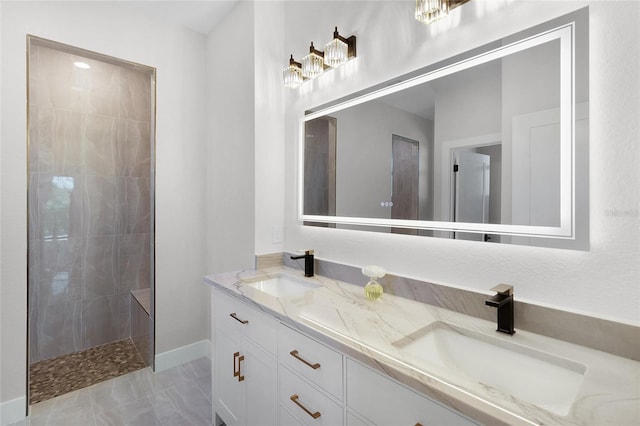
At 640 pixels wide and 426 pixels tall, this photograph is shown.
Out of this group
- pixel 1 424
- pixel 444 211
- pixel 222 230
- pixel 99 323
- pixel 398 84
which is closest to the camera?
pixel 444 211

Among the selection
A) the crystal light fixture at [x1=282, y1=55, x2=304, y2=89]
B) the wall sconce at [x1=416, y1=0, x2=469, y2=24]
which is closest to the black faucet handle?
the wall sconce at [x1=416, y1=0, x2=469, y2=24]

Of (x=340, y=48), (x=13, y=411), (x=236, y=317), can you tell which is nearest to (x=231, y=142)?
(x=340, y=48)

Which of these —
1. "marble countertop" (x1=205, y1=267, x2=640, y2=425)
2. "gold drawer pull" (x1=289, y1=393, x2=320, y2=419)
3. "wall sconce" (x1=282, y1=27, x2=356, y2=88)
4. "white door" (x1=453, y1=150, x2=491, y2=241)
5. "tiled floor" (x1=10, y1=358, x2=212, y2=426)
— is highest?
"wall sconce" (x1=282, y1=27, x2=356, y2=88)

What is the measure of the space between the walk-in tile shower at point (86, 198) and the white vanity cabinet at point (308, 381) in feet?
5.33

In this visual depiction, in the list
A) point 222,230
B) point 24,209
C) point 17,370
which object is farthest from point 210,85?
point 17,370

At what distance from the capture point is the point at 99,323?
2801 millimetres

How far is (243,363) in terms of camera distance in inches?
59.2

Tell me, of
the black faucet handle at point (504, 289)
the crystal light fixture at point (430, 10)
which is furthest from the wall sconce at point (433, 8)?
the black faucet handle at point (504, 289)

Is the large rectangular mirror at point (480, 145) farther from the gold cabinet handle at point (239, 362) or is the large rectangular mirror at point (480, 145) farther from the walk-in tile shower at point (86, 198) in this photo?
the walk-in tile shower at point (86, 198)

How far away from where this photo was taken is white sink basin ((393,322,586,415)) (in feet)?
2.70

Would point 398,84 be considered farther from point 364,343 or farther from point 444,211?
point 364,343

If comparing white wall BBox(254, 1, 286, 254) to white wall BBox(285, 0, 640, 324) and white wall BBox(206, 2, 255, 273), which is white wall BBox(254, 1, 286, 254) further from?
white wall BBox(285, 0, 640, 324)

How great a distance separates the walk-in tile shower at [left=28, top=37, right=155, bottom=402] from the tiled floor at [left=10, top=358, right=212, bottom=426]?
322mm

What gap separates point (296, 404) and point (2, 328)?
1.84 m
